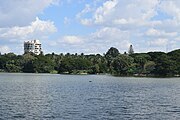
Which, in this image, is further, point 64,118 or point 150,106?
point 150,106

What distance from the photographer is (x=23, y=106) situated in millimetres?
56281

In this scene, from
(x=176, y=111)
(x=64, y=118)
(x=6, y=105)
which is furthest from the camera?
(x=6, y=105)

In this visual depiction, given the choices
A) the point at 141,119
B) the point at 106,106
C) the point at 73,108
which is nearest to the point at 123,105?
the point at 106,106

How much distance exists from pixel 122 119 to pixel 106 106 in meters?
11.9

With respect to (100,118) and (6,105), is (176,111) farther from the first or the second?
(6,105)

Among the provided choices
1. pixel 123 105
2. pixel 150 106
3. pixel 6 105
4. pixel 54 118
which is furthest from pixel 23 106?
pixel 150 106

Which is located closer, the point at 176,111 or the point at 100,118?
the point at 100,118

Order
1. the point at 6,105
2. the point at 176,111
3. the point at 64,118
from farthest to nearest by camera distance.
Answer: the point at 6,105 → the point at 176,111 → the point at 64,118

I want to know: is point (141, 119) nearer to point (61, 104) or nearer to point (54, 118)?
point (54, 118)

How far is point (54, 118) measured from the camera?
4562 centimetres

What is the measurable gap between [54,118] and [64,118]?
124cm

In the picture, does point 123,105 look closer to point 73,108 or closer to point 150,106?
point 150,106

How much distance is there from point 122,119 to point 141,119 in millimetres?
2364

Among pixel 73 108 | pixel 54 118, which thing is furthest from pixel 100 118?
pixel 73 108
